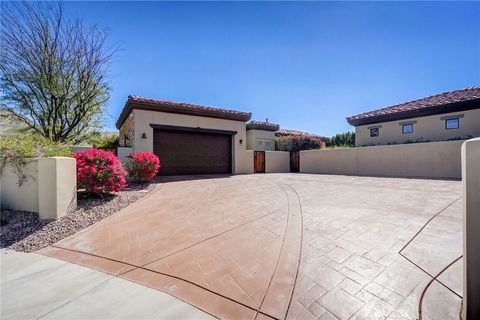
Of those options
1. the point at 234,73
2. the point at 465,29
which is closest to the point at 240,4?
the point at 234,73

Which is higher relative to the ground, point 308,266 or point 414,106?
point 414,106

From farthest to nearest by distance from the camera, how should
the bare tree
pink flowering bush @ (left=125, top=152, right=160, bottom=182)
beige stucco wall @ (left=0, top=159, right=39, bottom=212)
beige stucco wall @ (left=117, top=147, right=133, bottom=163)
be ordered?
1. beige stucco wall @ (left=117, top=147, right=133, bottom=163)
2. the bare tree
3. pink flowering bush @ (left=125, top=152, right=160, bottom=182)
4. beige stucco wall @ (left=0, top=159, right=39, bottom=212)

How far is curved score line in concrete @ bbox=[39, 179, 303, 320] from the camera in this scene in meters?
2.21

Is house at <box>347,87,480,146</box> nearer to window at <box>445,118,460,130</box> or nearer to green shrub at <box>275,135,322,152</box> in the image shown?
window at <box>445,118,460,130</box>

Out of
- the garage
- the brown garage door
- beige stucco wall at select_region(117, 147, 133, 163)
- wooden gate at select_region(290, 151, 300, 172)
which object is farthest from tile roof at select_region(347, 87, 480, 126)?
beige stucco wall at select_region(117, 147, 133, 163)

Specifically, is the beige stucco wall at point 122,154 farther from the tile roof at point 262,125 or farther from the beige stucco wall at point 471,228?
the tile roof at point 262,125

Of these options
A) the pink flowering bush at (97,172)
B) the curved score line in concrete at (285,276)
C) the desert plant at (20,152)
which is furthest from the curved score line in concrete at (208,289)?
the desert plant at (20,152)

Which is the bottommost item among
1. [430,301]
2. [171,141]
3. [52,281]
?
[52,281]

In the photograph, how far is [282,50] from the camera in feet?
32.5

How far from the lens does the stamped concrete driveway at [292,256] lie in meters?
2.25

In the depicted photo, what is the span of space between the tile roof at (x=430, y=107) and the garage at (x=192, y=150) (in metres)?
12.0

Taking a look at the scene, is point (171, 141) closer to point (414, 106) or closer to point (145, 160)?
point (145, 160)

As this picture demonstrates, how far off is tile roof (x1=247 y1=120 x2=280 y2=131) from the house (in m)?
6.90

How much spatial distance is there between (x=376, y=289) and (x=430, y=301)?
47cm
